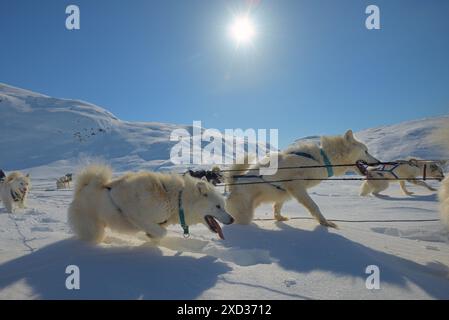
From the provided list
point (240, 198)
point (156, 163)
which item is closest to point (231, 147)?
point (156, 163)

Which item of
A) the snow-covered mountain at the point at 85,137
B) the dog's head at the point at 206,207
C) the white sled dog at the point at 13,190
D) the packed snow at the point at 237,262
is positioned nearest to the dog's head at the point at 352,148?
the packed snow at the point at 237,262

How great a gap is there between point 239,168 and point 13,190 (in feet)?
22.7

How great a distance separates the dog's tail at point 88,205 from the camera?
3744 millimetres

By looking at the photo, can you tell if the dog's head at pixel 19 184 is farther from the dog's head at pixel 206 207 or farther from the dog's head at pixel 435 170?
the dog's head at pixel 435 170

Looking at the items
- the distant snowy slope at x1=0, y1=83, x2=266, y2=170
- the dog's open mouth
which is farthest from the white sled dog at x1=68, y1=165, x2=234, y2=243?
the distant snowy slope at x1=0, y1=83, x2=266, y2=170

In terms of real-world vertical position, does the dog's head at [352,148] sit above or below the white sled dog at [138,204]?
above

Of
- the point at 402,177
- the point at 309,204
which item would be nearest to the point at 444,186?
the point at 309,204

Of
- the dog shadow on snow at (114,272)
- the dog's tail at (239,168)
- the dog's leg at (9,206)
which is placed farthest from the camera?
the dog's leg at (9,206)

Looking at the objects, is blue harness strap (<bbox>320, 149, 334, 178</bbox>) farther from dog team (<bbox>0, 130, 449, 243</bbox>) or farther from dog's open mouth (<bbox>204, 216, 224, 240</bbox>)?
dog's open mouth (<bbox>204, 216, 224, 240</bbox>)

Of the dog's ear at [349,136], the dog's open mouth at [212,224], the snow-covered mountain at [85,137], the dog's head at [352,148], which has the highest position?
the snow-covered mountain at [85,137]

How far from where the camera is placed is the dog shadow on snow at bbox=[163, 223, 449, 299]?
2857 millimetres

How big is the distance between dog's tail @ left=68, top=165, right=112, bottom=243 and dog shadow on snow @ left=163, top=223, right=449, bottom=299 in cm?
116

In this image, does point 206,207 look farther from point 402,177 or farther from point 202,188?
point 402,177
